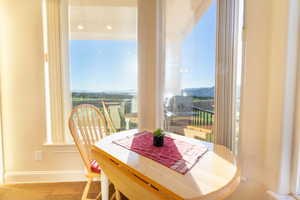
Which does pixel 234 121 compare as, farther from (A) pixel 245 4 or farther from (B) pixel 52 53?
(B) pixel 52 53

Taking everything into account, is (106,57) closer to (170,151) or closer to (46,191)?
(170,151)

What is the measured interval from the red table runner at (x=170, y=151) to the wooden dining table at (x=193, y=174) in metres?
0.04

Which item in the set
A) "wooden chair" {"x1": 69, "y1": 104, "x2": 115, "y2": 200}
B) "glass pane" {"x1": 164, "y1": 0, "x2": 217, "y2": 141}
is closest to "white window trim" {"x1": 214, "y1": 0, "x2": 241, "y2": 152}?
"glass pane" {"x1": 164, "y1": 0, "x2": 217, "y2": 141}

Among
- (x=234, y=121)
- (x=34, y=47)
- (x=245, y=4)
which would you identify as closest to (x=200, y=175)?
(x=234, y=121)

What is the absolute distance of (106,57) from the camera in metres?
2.40

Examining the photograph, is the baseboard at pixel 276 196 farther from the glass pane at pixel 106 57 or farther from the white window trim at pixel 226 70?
the glass pane at pixel 106 57

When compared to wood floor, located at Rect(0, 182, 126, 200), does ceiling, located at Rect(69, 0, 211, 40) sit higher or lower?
higher

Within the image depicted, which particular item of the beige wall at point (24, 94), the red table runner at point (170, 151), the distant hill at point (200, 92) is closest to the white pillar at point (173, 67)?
the distant hill at point (200, 92)

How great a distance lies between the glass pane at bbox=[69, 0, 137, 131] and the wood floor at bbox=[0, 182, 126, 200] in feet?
3.03

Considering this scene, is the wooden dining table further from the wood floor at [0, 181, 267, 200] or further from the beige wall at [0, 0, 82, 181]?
the beige wall at [0, 0, 82, 181]

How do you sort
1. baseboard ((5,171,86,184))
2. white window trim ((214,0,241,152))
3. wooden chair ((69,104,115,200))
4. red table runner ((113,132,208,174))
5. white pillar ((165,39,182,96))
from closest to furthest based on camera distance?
1. red table runner ((113,132,208,174))
2. white window trim ((214,0,241,152))
3. wooden chair ((69,104,115,200))
4. white pillar ((165,39,182,96))
5. baseboard ((5,171,86,184))

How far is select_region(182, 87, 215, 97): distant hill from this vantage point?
1.62 metres

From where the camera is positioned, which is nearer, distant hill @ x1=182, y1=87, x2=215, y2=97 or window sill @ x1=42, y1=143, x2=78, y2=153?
distant hill @ x1=182, y1=87, x2=215, y2=97

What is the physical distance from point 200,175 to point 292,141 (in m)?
0.68
